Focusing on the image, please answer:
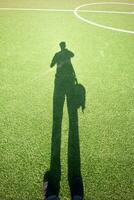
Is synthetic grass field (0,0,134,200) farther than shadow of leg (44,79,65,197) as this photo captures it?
Yes

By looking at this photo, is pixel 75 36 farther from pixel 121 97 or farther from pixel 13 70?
pixel 121 97

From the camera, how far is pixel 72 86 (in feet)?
24.7

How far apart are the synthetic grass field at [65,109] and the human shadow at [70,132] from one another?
10 cm

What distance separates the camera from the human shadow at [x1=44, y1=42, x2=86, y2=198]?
479 cm

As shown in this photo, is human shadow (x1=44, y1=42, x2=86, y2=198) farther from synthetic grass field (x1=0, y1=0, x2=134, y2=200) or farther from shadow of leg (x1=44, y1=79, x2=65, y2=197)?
synthetic grass field (x1=0, y1=0, x2=134, y2=200)

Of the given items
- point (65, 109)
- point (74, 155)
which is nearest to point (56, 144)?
point (74, 155)

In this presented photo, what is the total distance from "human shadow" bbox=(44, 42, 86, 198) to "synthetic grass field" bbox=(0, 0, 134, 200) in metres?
0.10

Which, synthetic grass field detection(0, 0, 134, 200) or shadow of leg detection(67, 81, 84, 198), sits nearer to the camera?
shadow of leg detection(67, 81, 84, 198)

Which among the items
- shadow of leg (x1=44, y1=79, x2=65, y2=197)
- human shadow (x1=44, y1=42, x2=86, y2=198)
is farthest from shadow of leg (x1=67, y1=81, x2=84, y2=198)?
shadow of leg (x1=44, y1=79, x2=65, y2=197)

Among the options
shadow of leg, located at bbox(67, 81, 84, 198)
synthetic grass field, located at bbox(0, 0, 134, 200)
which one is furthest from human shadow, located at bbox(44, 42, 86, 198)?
synthetic grass field, located at bbox(0, 0, 134, 200)

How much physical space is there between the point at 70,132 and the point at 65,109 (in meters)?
0.86

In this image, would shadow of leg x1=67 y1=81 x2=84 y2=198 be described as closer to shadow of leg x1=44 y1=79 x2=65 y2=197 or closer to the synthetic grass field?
the synthetic grass field

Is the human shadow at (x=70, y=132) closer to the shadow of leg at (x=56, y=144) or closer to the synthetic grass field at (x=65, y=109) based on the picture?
the shadow of leg at (x=56, y=144)

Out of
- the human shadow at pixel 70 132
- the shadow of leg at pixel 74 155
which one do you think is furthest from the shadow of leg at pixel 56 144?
the shadow of leg at pixel 74 155
